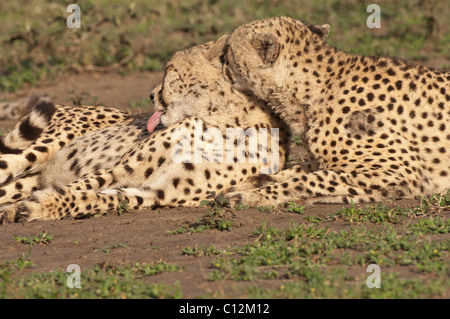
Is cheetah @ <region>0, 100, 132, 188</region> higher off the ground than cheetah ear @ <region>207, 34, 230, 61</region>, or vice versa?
cheetah ear @ <region>207, 34, 230, 61</region>

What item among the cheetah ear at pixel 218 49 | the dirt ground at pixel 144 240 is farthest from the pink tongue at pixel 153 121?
the dirt ground at pixel 144 240

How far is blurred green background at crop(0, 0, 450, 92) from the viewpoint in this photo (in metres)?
9.23

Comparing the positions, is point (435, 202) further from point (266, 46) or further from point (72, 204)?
point (72, 204)

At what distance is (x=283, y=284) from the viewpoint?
131 inches

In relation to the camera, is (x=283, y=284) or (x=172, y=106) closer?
(x=283, y=284)

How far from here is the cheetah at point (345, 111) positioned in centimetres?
480

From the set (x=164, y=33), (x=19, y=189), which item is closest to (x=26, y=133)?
(x=19, y=189)

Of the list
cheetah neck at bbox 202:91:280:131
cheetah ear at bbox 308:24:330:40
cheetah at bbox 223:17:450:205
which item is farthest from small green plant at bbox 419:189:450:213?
cheetah ear at bbox 308:24:330:40

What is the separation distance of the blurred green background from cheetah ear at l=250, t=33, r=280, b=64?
12.7ft

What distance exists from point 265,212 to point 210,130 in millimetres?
820

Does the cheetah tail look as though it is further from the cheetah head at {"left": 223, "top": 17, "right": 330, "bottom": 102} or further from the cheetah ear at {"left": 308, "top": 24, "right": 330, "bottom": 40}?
the cheetah ear at {"left": 308, "top": 24, "right": 330, "bottom": 40}

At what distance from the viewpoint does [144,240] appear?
4.17 metres
